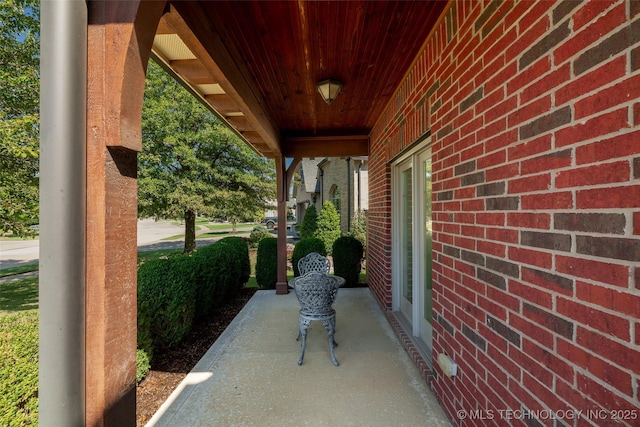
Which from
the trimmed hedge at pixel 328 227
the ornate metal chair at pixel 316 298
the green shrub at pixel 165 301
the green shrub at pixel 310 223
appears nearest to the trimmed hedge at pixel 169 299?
the green shrub at pixel 165 301

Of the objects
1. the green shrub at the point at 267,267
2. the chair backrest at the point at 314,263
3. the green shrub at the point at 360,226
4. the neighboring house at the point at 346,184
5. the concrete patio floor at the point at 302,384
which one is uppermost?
the neighboring house at the point at 346,184

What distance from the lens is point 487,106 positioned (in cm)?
158

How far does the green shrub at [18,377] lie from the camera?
1.57 metres

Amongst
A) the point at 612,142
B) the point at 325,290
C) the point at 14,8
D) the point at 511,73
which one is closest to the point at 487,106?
the point at 511,73

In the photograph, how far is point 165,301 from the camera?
3.17 meters

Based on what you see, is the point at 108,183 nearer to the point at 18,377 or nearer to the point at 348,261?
the point at 18,377

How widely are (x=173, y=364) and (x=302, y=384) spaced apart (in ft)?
4.73

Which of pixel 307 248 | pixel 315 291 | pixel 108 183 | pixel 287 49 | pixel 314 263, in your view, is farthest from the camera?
pixel 307 248

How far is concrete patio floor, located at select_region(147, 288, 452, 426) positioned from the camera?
218 cm

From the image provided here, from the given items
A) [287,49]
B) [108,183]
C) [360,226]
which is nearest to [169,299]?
[108,183]

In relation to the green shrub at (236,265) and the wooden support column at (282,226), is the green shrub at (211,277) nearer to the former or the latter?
the green shrub at (236,265)

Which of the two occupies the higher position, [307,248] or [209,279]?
[307,248]

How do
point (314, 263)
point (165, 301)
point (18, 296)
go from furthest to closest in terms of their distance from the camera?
point (18, 296) → point (314, 263) → point (165, 301)

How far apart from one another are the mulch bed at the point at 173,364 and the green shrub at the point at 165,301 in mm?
176
